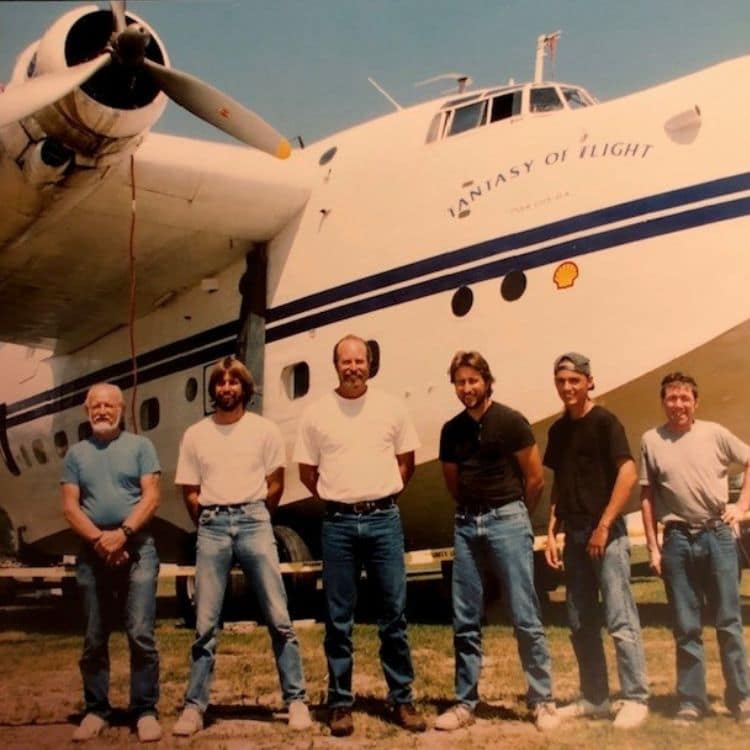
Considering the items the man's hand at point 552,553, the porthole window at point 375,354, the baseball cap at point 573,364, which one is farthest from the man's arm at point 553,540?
the porthole window at point 375,354

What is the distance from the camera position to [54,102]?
14.5 feet

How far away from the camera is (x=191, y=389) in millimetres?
6746

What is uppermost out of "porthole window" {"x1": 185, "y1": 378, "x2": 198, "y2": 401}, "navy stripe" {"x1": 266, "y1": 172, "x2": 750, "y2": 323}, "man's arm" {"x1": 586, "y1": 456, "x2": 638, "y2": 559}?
"navy stripe" {"x1": 266, "y1": 172, "x2": 750, "y2": 323}

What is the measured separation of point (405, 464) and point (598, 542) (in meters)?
0.81

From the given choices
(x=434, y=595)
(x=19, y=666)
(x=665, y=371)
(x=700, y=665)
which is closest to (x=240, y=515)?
(x=19, y=666)

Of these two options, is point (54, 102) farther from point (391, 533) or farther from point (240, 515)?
point (391, 533)

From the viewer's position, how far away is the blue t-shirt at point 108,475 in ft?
11.9

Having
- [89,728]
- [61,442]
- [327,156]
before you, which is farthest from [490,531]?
[61,442]

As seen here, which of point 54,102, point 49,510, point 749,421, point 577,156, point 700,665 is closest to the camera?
point 700,665

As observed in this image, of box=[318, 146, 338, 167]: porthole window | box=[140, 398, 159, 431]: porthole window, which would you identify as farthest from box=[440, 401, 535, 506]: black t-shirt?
box=[140, 398, 159, 431]: porthole window

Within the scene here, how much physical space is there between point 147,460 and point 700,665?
2.29 metres

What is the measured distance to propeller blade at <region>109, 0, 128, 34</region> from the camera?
4398 millimetres

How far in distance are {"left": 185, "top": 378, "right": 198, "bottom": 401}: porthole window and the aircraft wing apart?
2.31 ft

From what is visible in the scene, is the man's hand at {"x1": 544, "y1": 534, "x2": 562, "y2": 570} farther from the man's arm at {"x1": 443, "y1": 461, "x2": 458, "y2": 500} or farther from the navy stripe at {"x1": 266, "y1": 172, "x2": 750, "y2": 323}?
the navy stripe at {"x1": 266, "y1": 172, "x2": 750, "y2": 323}
